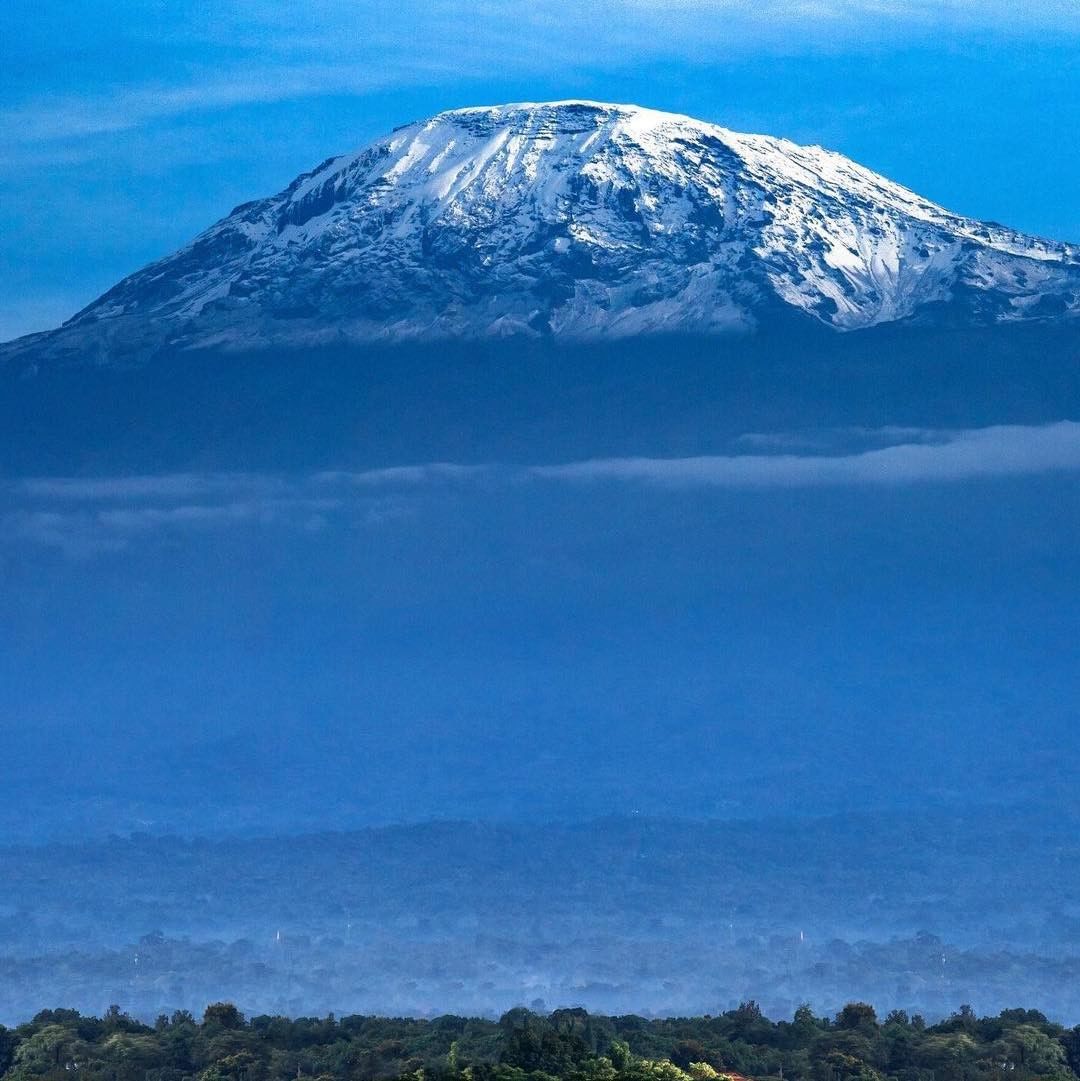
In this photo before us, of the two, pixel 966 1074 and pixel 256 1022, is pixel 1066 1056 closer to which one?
pixel 966 1074

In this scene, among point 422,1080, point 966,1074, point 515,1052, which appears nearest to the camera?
point 422,1080

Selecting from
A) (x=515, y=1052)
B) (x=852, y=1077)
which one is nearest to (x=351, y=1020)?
(x=852, y=1077)

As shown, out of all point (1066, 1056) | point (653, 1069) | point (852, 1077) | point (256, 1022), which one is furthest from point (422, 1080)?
point (256, 1022)

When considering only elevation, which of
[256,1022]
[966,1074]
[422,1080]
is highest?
[256,1022]

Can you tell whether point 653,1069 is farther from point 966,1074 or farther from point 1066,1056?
point 1066,1056

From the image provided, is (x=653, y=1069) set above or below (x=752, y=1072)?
below

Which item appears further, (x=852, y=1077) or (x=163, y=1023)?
(x=163, y=1023)

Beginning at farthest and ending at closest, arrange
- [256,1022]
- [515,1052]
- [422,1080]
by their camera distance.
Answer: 1. [256,1022]
2. [515,1052]
3. [422,1080]
